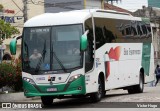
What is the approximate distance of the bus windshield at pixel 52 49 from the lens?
17.7m

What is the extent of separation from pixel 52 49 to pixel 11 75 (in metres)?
5.33

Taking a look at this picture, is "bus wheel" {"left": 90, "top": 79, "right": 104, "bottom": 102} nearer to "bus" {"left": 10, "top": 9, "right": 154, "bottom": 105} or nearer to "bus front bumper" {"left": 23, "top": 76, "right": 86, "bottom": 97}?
"bus" {"left": 10, "top": 9, "right": 154, "bottom": 105}

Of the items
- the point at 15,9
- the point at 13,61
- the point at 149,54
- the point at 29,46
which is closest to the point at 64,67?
the point at 29,46

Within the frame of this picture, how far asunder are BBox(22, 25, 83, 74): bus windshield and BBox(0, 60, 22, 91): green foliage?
4.28 m

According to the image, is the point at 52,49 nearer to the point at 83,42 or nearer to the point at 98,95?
the point at 83,42

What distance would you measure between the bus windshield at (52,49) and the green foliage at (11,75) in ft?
14.0

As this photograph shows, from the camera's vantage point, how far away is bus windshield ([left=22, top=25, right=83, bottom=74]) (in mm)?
17688

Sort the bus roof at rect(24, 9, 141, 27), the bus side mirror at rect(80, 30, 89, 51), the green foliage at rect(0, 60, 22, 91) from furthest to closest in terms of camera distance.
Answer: the green foliage at rect(0, 60, 22, 91)
the bus roof at rect(24, 9, 141, 27)
the bus side mirror at rect(80, 30, 89, 51)

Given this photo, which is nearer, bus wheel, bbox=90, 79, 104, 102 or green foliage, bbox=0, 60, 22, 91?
bus wheel, bbox=90, 79, 104, 102

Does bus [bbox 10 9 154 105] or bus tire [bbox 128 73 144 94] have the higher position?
bus [bbox 10 9 154 105]

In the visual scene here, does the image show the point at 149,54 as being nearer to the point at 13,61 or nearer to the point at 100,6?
the point at 13,61

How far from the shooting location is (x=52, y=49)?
58.6 feet

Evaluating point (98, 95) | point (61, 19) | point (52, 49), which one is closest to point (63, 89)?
point (52, 49)

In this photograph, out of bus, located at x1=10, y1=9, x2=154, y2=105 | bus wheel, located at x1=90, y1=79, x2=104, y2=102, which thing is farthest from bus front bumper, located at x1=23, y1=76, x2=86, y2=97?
bus wheel, located at x1=90, y1=79, x2=104, y2=102
